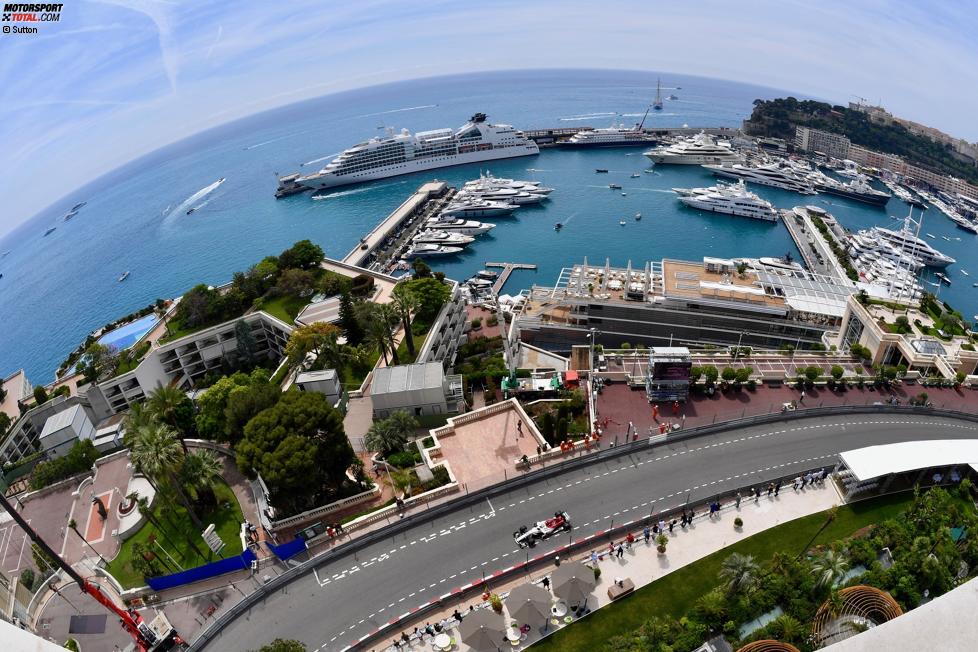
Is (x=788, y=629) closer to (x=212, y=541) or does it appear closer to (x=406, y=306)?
(x=212, y=541)

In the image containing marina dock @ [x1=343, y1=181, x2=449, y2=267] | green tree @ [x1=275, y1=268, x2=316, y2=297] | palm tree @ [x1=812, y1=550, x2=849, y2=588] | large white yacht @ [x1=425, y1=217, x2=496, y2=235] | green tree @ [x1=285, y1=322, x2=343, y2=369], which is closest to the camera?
palm tree @ [x1=812, y1=550, x2=849, y2=588]

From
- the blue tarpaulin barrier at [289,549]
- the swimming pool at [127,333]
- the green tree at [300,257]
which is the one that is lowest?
the swimming pool at [127,333]

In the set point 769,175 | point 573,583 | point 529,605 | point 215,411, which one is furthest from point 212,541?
point 769,175

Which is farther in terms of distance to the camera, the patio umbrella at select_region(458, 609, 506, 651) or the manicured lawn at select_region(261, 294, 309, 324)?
the manicured lawn at select_region(261, 294, 309, 324)

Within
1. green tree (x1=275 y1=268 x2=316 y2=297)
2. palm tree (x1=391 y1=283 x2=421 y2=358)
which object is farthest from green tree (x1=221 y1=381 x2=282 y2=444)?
green tree (x1=275 y1=268 x2=316 y2=297)

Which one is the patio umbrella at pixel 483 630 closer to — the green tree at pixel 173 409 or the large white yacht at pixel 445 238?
the green tree at pixel 173 409

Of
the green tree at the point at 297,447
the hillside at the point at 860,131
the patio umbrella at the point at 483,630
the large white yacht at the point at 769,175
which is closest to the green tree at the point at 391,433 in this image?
the green tree at the point at 297,447

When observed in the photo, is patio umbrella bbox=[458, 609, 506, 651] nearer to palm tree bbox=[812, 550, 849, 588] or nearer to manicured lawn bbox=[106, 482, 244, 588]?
palm tree bbox=[812, 550, 849, 588]

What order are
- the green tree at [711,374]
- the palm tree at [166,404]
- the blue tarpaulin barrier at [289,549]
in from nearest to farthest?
the blue tarpaulin barrier at [289,549] < the palm tree at [166,404] < the green tree at [711,374]
